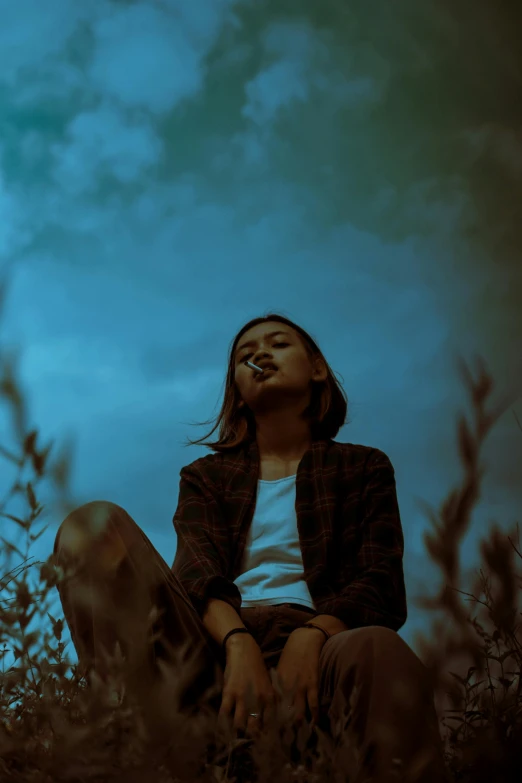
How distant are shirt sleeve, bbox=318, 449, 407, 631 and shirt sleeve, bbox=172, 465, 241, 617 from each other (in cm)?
19

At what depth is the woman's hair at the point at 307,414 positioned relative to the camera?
1.72 metres

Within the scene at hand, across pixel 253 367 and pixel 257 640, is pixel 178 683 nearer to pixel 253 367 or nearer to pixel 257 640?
pixel 257 640

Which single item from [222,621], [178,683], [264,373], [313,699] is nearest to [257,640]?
[222,621]

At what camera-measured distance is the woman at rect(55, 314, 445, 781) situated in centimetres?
83

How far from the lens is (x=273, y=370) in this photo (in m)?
1.64

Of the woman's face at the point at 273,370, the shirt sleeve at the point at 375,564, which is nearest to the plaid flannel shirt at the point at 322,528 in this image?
the shirt sleeve at the point at 375,564

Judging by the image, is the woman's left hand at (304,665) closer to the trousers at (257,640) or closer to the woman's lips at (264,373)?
the trousers at (257,640)

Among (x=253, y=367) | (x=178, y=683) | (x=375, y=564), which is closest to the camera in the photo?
(x=178, y=683)

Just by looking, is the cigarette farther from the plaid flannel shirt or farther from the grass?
the grass

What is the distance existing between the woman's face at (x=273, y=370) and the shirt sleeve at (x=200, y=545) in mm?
228

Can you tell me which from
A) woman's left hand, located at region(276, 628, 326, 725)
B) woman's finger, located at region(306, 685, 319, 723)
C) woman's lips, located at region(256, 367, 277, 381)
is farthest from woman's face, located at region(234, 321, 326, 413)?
woman's finger, located at region(306, 685, 319, 723)

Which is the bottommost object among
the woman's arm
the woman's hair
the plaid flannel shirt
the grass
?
the grass

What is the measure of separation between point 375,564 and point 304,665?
0.98ft

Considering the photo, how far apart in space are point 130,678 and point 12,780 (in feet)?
0.94
